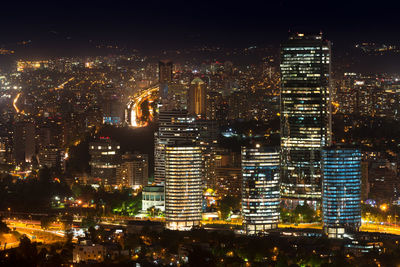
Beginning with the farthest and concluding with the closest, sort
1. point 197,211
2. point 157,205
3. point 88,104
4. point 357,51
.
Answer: point 88,104, point 357,51, point 157,205, point 197,211

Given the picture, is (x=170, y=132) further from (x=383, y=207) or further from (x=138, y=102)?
(x=383, y=207)

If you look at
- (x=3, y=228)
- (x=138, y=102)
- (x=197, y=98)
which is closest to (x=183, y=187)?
→ (x=3, y=228)

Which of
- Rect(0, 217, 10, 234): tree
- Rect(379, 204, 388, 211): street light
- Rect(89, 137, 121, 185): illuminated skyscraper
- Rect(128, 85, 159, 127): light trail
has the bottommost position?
Rect(0, 217, 10, 234): tree

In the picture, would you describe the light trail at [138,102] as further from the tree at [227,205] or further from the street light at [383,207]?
the street light at [383,207]

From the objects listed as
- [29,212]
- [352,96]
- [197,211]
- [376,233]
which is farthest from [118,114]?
[376,233]

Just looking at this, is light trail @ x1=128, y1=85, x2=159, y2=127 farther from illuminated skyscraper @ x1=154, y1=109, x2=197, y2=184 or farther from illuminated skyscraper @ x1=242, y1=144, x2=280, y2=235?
illuminated skyscraper @ x1=242, y1=144, x2=280, y2=235

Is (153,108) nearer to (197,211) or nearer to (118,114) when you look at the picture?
(118,114)
